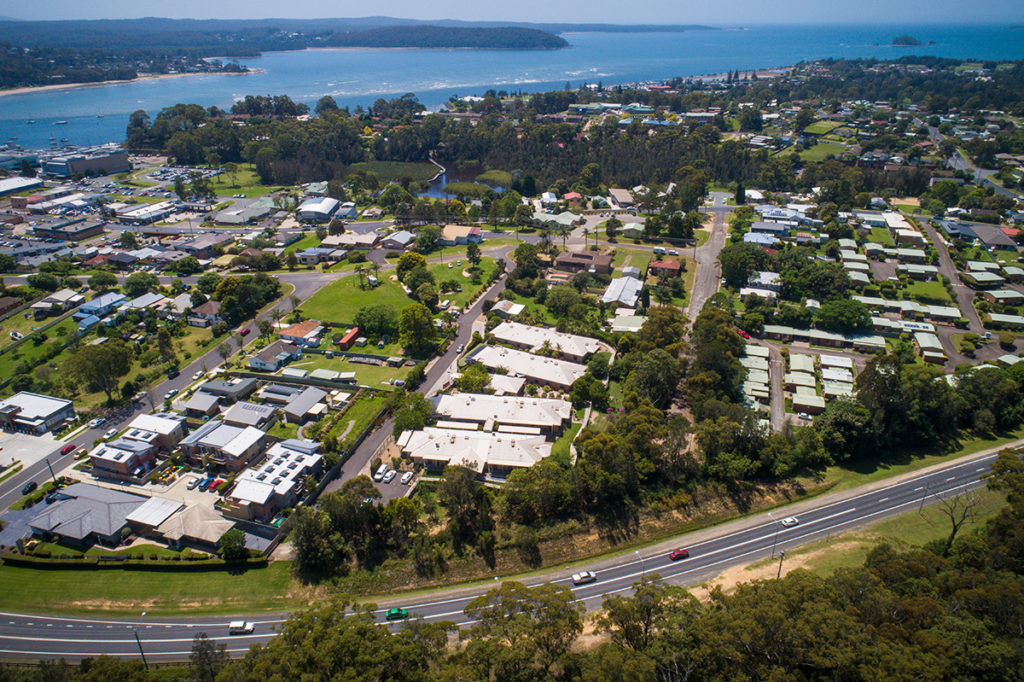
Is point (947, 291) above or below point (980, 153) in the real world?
below

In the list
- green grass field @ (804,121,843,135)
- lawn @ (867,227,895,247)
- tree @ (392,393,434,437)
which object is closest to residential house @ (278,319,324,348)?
tree @ (392,393,434,437)

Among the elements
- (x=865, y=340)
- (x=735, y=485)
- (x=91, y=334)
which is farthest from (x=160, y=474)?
(x=865, y=340)

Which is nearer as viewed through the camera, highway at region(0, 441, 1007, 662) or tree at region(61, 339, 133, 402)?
highway at region(0, 441, 1007, 662)

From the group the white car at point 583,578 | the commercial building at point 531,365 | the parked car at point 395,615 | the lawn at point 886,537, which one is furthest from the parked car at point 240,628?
the lawn at point 886,537

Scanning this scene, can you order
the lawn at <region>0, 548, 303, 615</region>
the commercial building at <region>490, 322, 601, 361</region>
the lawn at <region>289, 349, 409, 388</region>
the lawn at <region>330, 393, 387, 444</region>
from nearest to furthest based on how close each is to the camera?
the lawn at <region>0, 548, 303, 615</region>
the lawn at <region>330, 393, 387, 444</region>
the lawn at <region>289, 349, 409, 388</region>
the commercial building at <region>490, 322, 601, 361</region>

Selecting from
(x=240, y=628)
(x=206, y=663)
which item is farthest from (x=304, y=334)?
(x=206, y=663)

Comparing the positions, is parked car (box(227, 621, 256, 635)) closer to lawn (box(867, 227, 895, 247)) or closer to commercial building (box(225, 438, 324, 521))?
commercial building (box(225, 438, 324, 521))

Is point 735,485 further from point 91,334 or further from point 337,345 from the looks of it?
point 91,334
